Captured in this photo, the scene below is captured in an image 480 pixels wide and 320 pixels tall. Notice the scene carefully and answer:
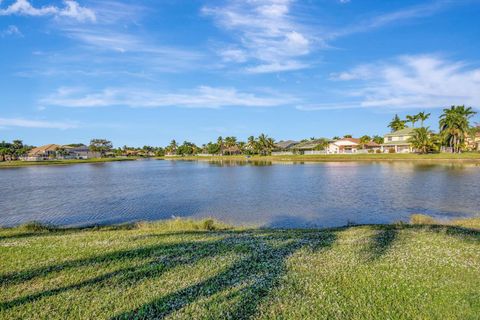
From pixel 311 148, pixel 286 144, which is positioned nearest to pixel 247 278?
pixel 311 148

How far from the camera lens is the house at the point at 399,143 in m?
118

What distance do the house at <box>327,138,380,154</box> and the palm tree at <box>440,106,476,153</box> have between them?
96.8 ft

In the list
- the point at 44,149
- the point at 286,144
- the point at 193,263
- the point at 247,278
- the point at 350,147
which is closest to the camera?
the point at 247,278

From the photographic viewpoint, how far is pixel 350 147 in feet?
445

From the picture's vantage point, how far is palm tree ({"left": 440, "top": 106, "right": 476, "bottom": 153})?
319ft

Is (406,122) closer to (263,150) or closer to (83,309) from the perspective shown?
(263,150)

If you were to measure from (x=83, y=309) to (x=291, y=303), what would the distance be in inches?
189

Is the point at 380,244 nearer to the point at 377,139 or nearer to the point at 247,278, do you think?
the point at 247,278

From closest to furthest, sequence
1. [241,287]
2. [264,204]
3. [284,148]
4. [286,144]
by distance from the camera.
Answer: [241,287] < [264,204] < [284,148] < [286,144]

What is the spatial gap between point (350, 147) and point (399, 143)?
20.4m

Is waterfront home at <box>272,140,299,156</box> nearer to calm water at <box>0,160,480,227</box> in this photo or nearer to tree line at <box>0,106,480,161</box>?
tree line at <box>0,106,480,161</box>

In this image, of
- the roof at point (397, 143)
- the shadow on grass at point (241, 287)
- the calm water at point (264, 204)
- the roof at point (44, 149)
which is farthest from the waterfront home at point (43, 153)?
the shadow on grass at point (241, 287)

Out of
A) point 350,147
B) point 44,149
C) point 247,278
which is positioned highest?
point 44,149

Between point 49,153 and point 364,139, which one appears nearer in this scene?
point 364,139
